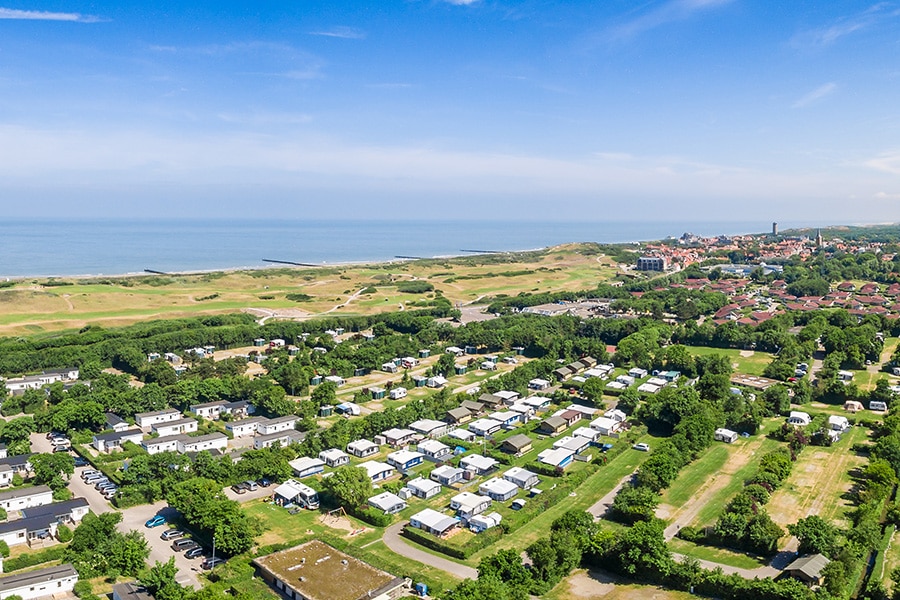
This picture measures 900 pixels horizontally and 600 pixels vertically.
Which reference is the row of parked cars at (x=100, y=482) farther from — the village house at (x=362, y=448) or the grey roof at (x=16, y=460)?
the village house at (x=362, y=448)

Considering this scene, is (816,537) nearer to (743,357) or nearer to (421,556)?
(421,556)

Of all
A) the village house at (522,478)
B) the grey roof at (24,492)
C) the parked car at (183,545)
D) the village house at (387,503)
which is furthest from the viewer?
the village house at (522,478)

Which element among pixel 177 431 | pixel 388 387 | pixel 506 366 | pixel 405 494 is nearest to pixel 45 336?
pixel 177 431

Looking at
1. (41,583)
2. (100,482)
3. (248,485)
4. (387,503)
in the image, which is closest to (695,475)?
(387,503)

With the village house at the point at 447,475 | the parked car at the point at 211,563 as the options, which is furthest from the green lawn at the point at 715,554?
the parked car at the point at 211,563

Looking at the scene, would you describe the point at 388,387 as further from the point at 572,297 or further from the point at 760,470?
the point at 572,297
